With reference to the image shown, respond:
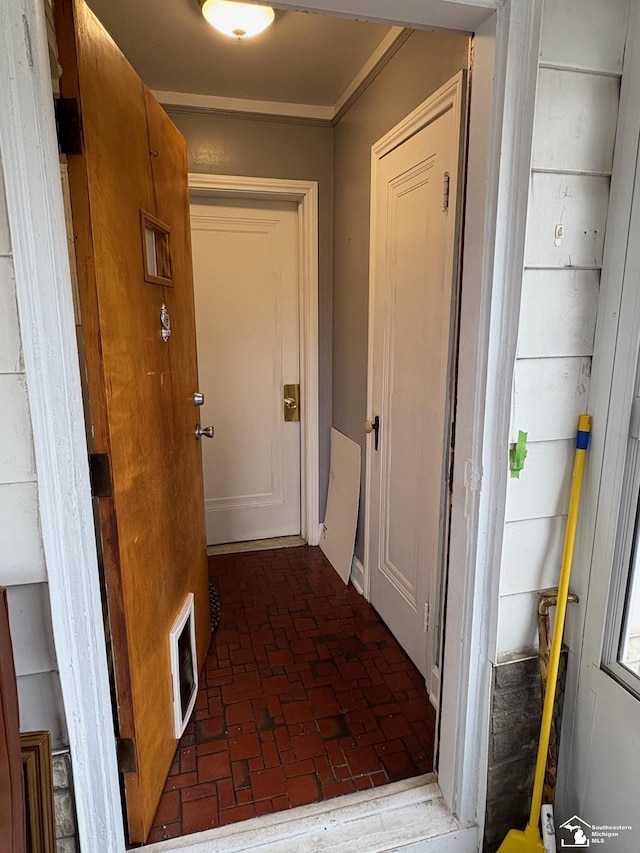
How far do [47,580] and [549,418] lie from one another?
1.13 m

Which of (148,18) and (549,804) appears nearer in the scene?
(549,804)

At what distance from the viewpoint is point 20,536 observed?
0.96 metres

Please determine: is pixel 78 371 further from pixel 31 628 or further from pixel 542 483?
pixel 542 483

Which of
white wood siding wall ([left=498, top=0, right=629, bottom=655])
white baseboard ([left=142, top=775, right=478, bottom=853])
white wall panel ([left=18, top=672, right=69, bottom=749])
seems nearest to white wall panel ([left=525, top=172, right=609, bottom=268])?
white wood siding wall ([left=498, top=0, right=629, bottom=655])

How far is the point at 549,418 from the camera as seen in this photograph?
1172 mm

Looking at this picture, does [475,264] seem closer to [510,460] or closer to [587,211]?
[587,211]

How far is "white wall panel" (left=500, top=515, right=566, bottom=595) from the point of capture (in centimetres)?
121

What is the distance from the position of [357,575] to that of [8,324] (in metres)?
2.16

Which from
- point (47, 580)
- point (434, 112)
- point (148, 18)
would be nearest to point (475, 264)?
point (434, 112)

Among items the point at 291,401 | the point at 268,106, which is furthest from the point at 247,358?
the point at 268,106

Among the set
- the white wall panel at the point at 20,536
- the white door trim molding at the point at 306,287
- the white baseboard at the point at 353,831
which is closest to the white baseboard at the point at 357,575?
the white door trim molding at the point at 306,287

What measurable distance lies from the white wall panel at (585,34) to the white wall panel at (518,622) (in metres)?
1.19

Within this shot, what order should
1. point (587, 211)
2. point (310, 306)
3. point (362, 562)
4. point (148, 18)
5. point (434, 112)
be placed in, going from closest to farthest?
point (587, 211)
point (434, 112)
point (148, 18)
point (362, 562)
point (310, 306)

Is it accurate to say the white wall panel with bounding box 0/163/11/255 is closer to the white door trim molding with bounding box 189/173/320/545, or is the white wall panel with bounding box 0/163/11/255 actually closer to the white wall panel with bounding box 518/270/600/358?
the white wall panel with bounding box 518/270/600/358
